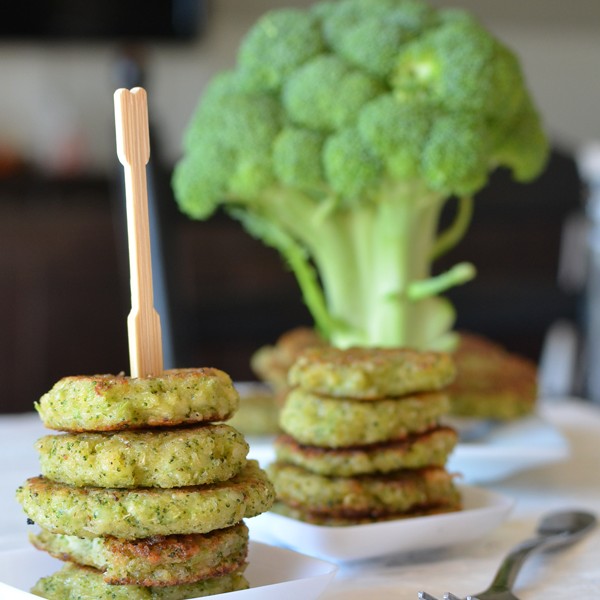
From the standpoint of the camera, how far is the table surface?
3.61ft

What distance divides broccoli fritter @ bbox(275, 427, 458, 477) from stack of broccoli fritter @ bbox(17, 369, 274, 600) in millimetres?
243

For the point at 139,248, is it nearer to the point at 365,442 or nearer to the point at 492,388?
the point at 365,442

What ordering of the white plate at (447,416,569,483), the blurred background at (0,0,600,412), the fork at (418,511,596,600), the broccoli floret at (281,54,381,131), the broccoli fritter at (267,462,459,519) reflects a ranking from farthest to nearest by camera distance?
the blurred background at (0,0,600,412) < the broccoli floret at (281,54,381,131) < the white plate at (447,416,569,483) < the broccoli fritter at (267,462,459,519) < the fork at (418,511,596,600)

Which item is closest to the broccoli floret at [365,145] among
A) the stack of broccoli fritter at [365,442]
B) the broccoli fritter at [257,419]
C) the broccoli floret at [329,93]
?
the broccoli floret at [329,93]

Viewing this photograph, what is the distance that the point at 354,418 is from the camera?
1185 mm

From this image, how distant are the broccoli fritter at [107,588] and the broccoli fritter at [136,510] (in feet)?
0.19

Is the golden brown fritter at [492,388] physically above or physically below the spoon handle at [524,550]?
above

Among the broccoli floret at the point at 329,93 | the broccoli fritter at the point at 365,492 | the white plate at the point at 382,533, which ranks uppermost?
the broccoli floret at the point at 329,93

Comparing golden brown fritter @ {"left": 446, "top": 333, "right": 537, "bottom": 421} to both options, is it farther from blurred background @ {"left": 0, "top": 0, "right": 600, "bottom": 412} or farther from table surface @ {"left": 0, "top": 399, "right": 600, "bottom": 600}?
blurred background @ {"left": 0, "top": 0, "right": 600, "bottom": 412}

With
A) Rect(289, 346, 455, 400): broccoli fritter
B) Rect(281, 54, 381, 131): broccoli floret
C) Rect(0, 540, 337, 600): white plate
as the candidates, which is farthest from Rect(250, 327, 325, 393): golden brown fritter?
Rect(0, 540, 337, 600): white plate

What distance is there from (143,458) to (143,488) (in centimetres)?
3

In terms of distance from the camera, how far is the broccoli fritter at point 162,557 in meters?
0.90

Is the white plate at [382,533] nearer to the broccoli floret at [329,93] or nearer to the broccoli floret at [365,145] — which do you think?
the broccoli floret at [365,145]

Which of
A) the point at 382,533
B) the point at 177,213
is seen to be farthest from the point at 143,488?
the point at 177,213
